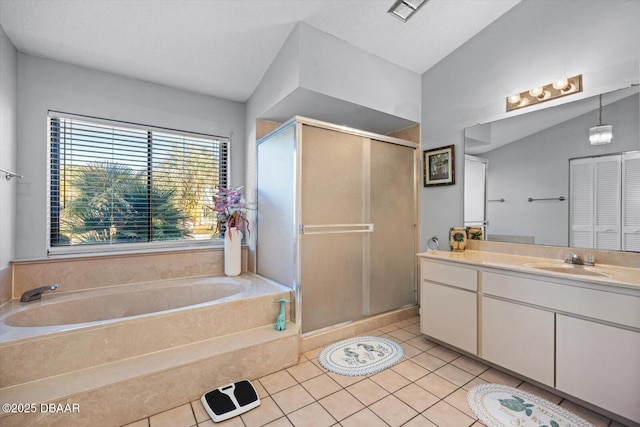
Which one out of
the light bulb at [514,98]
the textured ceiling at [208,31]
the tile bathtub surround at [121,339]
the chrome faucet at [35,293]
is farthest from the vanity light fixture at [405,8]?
the chrome faucet at [35,293]

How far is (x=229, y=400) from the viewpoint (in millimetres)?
1726

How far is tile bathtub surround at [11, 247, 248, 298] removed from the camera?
7.25ft

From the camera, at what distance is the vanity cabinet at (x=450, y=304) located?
2191 millimetres

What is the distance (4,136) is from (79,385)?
1.78m

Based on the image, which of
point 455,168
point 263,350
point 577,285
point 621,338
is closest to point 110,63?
point 263,350

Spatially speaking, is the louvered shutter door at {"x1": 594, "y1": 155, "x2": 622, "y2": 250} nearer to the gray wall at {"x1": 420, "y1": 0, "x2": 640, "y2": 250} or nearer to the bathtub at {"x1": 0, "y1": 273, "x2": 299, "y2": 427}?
the gray wall at {"x1": 420, "y1": 0, "x2": 640, "y2": 250}

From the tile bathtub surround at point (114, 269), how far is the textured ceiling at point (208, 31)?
165cm

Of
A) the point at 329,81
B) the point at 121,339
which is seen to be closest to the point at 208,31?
the point at 329,81

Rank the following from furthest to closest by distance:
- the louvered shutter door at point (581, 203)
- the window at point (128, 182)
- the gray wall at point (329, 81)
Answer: the window at point (128, 182) < the gray wall at point (329, 81) < the louvered shutter door at point (581, 203)

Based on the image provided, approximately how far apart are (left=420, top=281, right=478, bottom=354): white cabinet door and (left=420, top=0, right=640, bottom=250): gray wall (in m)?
0.69

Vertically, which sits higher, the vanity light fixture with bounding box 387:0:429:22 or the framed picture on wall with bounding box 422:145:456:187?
the vanity light fixture with bounding box 387:0:429:22

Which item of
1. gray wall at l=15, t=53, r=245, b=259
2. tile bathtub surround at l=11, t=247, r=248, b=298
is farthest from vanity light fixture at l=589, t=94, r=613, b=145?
gray wall at l=15, t=53, r=245, b=259

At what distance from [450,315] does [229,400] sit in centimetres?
177

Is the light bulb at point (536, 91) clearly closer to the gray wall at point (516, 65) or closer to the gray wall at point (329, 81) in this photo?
the gray wall at point (516, 65)
